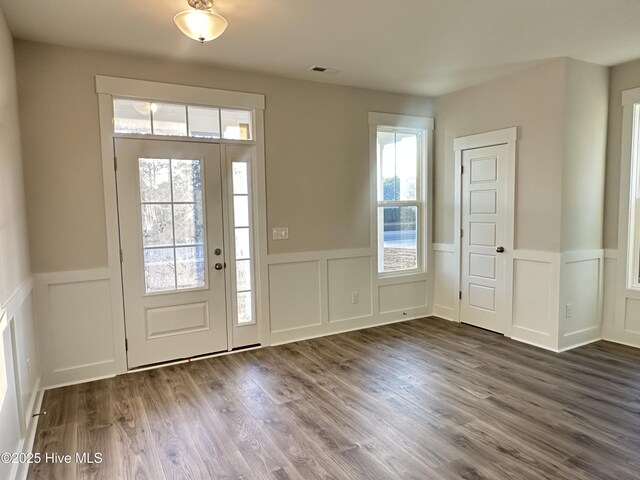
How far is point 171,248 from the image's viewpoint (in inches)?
144

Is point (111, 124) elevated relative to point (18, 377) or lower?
elevated

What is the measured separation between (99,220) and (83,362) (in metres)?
1.19

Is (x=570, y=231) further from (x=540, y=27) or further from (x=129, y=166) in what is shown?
(x=129, y=166)

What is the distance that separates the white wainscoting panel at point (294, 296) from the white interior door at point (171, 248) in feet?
1.76

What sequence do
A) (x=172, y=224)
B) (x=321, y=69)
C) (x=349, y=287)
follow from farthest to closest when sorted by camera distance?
(x=349, y=287) < (x=321, y=69) < (x=172, y=224)

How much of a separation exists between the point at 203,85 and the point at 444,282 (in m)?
3.54

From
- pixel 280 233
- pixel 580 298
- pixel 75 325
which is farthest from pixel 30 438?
pixel 580 298

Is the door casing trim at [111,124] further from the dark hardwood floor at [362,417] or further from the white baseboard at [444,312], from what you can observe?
the white baseboard at [444,312]

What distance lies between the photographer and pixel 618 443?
2396 millimetres

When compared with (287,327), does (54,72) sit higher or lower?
higher

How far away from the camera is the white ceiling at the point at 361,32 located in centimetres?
265

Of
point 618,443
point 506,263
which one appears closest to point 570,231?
point 506,263

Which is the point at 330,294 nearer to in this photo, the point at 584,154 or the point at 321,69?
the point at 321,69

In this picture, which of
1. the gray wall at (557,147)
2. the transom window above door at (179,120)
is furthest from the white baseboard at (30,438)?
the gray wall at (557,147)
